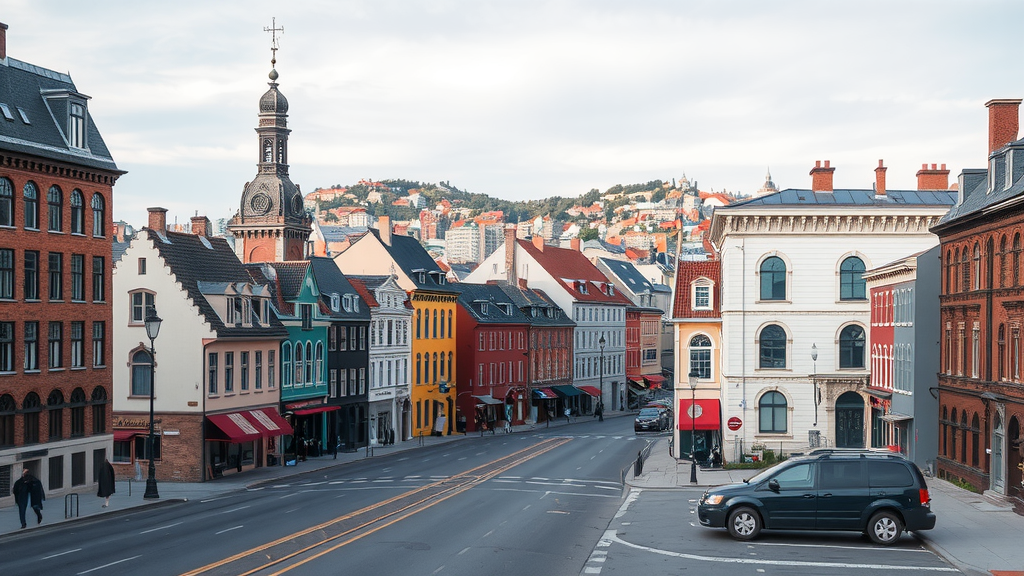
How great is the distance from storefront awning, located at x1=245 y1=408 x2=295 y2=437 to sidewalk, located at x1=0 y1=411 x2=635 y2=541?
181 cm

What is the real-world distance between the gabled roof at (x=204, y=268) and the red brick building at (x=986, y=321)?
30588 millimetres

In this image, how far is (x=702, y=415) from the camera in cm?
5731

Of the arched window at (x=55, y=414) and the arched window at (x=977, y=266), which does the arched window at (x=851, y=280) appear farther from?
the arched window at (x=55, y=414)

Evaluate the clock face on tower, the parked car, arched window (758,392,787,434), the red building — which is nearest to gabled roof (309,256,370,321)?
the red building

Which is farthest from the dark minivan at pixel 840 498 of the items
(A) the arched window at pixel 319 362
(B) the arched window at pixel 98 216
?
(A) the arched window at pixel 319 362

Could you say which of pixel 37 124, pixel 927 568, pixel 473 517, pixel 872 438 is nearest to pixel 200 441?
pixel 37 124

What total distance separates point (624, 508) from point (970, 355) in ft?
43.9

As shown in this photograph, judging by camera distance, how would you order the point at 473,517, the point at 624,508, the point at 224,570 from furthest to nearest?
1. the point at 624,508
2. the point at 473,517
3. the point at 224,570

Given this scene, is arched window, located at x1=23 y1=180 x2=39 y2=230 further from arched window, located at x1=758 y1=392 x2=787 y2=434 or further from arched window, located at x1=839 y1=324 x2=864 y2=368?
arched window, located at x1=839 y1=324 x2=864 y2=368

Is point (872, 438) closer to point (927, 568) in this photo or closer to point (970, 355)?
point (970, 355)

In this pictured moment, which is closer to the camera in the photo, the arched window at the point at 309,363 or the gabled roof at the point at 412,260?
the arched window at the point at 309,363

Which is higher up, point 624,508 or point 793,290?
point 793,290

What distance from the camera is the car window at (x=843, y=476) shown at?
2645cm

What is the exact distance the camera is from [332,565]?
78.5ft
